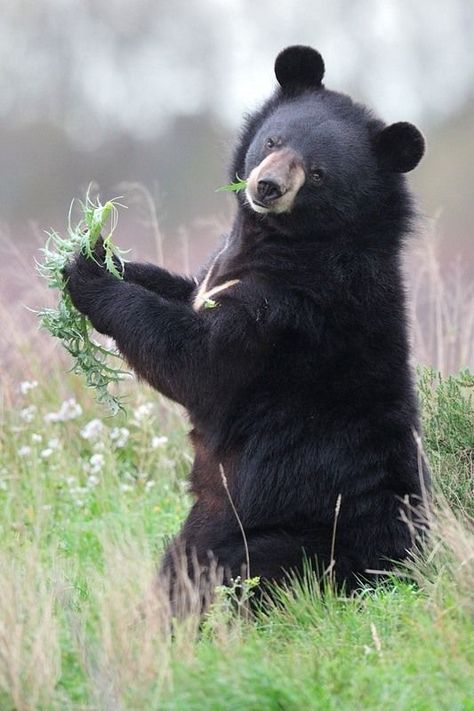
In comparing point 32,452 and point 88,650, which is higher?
point 32,452

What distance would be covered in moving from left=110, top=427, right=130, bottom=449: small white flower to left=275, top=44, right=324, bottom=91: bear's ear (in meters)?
3.20

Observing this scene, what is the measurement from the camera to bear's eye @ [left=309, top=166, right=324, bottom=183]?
20.4ft

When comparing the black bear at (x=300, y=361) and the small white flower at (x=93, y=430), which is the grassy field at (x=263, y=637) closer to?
the black bear at (x=300, y=361)

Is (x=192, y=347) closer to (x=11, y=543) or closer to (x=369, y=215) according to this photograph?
(x=369, y=215)

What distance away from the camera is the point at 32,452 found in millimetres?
8969

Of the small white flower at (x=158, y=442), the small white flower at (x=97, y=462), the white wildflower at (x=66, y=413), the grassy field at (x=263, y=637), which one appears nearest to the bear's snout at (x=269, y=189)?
the grassy field at (x=263, y=637)

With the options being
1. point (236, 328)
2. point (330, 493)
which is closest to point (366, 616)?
point (330, 493)

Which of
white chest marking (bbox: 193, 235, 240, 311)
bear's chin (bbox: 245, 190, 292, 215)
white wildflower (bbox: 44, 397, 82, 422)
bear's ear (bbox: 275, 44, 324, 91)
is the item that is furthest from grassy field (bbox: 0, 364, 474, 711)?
white wildflower (bbox: 44, 397, 82, 422)

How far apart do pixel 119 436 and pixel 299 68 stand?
3526 millimetres

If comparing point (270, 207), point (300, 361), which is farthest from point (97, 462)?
point (270, 207)

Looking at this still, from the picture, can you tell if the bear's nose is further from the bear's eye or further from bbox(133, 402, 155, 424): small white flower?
bbox(133, 402, 155, 424): small white flower

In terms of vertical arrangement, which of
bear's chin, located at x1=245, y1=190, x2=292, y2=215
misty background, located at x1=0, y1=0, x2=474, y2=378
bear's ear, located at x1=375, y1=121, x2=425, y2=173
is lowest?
bear's chin, located at x1=245, y1=190, x2=292, y2=215

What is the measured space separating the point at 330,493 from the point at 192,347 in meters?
0.92

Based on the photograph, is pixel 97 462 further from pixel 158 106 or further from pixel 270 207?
pixel 158 106
